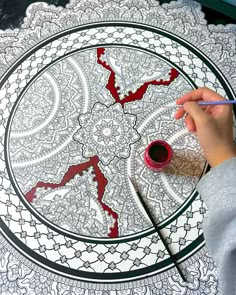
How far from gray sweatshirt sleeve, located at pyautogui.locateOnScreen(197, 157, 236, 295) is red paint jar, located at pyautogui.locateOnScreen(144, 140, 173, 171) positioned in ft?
0.51

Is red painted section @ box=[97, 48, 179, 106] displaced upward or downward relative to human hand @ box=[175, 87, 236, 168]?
upward

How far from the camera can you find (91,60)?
0.99 meters

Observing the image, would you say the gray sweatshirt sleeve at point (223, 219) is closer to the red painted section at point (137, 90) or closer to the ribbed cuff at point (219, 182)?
the ribbed cuff at point (219, 182)

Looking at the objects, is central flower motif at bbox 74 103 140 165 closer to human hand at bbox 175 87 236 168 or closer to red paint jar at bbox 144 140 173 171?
red paint jar at bbox 144 140 173 171

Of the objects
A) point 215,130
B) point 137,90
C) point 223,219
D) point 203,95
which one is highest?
point 137,90

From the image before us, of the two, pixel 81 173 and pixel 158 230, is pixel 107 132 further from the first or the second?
pixel 158 230

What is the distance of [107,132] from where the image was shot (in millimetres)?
918

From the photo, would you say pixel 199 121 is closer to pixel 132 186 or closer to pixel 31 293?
pixel 132 186

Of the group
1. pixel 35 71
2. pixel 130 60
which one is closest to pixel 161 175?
pixel 130 60

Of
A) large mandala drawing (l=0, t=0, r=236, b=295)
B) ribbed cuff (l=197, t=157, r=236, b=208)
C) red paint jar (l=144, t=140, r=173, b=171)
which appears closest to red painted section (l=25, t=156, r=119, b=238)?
large mandala drawing (l=0, t=0, r=236, b=295)

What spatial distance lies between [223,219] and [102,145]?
37cm

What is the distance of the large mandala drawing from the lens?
0.81 meters

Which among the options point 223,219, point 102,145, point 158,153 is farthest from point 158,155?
point 223,219

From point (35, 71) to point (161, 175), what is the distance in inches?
16.8
